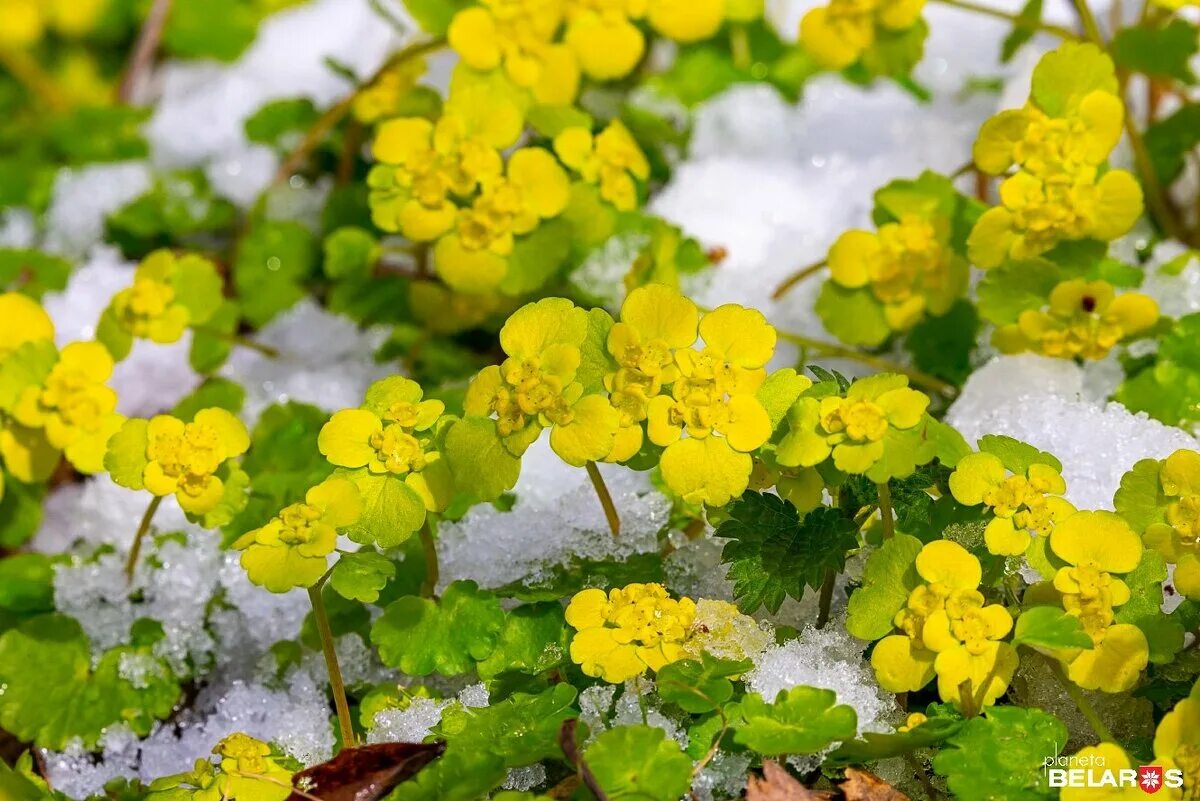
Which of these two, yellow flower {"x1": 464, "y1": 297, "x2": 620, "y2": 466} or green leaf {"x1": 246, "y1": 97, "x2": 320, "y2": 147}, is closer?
yellow flower {"x1": 464, "y1": 297, "x2": 620, "y2": 466}

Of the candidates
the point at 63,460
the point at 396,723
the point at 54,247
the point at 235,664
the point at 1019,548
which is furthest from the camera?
the point at 54,247

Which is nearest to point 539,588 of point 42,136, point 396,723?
point 396,723

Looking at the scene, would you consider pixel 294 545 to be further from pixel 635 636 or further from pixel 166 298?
pixel 166 298

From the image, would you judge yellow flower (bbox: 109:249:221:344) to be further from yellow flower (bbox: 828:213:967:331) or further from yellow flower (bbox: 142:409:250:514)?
yellow flower (bbox: 828:213:967:331)

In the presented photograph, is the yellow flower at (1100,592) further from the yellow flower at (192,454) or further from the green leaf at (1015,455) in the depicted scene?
Result: the yellow flower at (192,454)

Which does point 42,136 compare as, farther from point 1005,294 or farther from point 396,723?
point 1005,294

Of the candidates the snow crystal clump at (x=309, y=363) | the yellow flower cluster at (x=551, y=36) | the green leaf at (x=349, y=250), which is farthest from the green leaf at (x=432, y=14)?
the snow crystal clump at (x=309, y=363)

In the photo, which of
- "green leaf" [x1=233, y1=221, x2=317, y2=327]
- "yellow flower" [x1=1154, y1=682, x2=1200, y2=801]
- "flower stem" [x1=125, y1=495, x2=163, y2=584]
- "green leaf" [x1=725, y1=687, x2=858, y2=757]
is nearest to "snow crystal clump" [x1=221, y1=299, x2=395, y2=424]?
"green leaf" [x1=233, y1=221, x2=317, y2=327]
